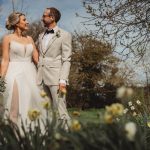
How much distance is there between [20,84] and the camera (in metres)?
8.45

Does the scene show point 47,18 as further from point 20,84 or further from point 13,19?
point 20,84

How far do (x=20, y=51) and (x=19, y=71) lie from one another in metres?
0.32

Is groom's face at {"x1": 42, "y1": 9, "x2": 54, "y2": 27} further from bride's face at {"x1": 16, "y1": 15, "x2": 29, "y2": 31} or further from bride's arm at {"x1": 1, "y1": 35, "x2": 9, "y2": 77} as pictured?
bride's arm at {"x1": 1, "y1": 35, "x2": 9, "y2": 77}

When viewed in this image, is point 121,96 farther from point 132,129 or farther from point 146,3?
point 146,3

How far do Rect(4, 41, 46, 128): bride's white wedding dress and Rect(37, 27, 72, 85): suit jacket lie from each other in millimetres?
398

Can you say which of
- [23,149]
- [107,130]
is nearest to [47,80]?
[23,149]

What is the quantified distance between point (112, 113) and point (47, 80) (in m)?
4.45

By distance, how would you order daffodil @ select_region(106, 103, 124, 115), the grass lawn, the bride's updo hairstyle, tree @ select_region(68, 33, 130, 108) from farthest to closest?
1. tree @ select_region(68, 33, 130, 108)
2. the bride's updo hairstyle
3. the grass lawn
4. daffodil @ select_region(106, 103, 124, 115)

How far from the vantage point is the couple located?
7.91 meters

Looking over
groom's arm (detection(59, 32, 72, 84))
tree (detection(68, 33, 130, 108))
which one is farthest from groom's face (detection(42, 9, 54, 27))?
tree (detection(68, 33, 130, 108))

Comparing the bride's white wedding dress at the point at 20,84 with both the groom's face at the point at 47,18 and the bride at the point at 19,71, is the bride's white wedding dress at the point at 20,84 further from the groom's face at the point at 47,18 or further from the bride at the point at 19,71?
the groom's face at the point at 47,18

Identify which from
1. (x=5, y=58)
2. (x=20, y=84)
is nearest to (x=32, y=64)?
(x=20, y=84)

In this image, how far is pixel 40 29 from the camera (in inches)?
1913

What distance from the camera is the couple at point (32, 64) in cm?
791
